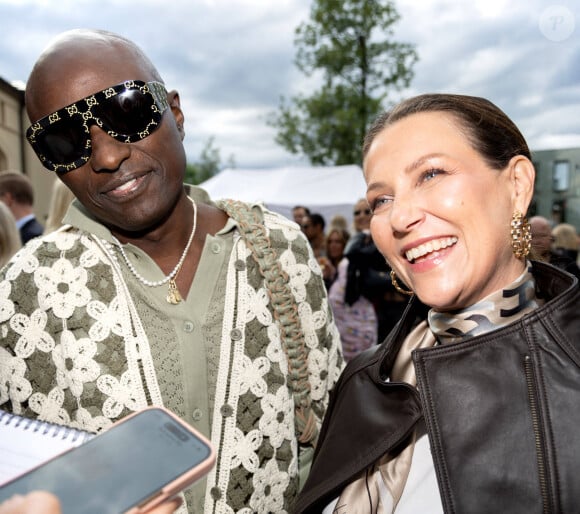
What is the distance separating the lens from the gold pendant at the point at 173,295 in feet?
5.10

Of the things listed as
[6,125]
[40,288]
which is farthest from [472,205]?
A: [6,125]

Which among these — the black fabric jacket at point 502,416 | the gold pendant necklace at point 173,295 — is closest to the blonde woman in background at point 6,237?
the gold pendant necklace at point 173,295

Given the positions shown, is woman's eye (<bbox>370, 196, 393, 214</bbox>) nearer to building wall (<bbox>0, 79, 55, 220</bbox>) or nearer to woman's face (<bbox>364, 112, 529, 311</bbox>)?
woman's face (<bbox>364, 112, 529, 311</bbox>)

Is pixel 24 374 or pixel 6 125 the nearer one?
pixel 24 374

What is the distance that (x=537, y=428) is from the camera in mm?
1124

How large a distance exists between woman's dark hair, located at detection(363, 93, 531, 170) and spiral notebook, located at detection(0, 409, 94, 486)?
115 cm

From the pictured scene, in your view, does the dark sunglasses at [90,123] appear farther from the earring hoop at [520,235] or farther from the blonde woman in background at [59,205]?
the blonde woman in background at [59,205]

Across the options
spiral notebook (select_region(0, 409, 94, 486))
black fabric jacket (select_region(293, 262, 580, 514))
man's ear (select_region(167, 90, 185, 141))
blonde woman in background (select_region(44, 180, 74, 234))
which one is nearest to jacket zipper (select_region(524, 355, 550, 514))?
black fabric jacket (select_region(293, 262, 580, 514))

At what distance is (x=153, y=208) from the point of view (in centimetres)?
150

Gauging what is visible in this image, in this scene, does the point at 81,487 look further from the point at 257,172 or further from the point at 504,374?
the point at 257,172

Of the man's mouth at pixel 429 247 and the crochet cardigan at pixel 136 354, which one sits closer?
the man's mouth at pixel 429 247

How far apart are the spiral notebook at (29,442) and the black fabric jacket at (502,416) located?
0.82m

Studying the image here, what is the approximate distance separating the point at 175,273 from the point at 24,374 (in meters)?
0.53

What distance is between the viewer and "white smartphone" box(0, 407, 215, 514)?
2.24 ft
